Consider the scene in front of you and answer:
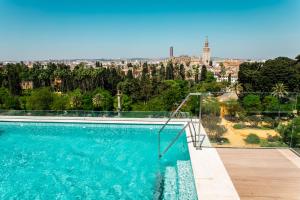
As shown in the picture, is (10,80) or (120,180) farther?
(10,80)

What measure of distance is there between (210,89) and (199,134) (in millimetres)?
36281

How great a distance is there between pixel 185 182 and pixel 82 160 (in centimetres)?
366

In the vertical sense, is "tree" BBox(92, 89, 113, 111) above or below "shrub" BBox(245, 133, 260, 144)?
below

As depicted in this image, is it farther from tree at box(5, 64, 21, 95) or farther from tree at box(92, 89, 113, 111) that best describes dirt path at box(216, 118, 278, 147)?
tree at box(5, 64, 21, 95)

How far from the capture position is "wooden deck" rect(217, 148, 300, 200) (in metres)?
4.37

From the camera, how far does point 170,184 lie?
19.5 feet

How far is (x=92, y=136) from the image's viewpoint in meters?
10.4

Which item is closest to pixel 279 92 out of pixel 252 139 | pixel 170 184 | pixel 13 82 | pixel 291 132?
pixel 291 132

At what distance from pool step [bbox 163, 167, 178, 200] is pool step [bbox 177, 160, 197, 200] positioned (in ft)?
0.36

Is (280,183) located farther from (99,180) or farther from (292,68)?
(292,68)

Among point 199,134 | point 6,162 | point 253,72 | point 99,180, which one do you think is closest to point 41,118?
point 6,162

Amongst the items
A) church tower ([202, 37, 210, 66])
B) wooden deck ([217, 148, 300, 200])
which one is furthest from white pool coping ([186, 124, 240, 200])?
church tower ([202, 37, 210, 66])

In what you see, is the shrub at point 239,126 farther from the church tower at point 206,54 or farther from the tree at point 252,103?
the church tower at point 206,54

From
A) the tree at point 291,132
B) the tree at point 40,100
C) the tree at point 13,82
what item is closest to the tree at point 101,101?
the tree at point 40,100
